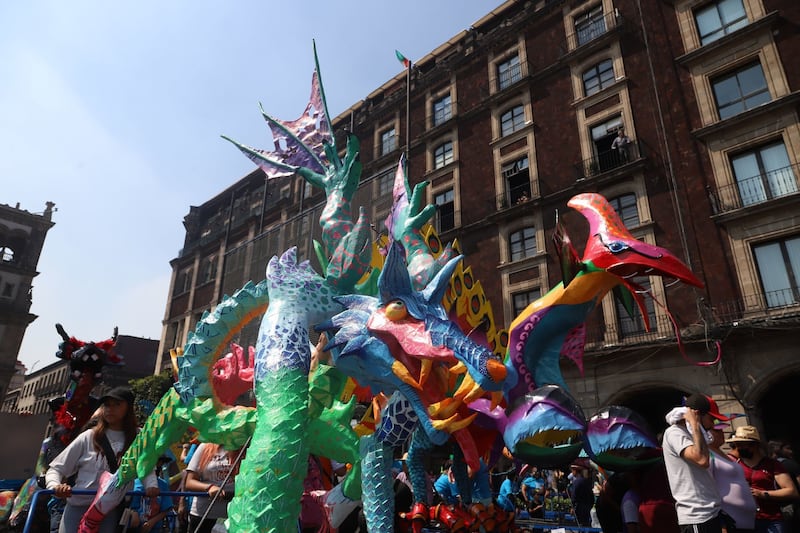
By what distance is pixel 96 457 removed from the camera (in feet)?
12.0

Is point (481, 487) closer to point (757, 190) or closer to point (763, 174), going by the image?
point (757, 190)

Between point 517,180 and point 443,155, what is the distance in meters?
3.87

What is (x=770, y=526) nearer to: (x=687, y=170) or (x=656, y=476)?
(x=656, y=476)

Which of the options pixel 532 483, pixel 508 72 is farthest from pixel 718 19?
pixel 532 483

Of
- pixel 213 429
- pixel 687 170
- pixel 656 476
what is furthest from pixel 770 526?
pixel 687 170

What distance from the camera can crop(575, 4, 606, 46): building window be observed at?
17.1m

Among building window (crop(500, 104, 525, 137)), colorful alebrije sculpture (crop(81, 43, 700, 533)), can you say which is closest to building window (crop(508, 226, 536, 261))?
→ building window (crop(500, 104, 525, 137))

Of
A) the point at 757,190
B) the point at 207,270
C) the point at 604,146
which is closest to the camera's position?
the point at 757,190

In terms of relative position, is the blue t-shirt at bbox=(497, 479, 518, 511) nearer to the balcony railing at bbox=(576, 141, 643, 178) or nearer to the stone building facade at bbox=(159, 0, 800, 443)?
the stone building facade at bbox=(159, 0, 800, 443)

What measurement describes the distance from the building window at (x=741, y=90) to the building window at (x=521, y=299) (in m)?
7.09

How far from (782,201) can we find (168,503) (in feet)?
45.8

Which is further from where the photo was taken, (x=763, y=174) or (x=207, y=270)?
(x=207, y=270)

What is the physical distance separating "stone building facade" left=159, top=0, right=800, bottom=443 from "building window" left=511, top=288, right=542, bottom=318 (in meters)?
0.05

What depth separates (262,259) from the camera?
21.3m
